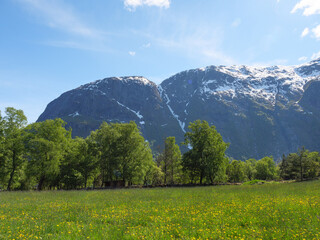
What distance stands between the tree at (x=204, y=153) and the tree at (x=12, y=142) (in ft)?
116

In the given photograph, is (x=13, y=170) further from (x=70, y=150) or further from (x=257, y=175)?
(x=257, y=175)

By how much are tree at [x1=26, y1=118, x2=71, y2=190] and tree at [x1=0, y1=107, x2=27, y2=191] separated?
176cm

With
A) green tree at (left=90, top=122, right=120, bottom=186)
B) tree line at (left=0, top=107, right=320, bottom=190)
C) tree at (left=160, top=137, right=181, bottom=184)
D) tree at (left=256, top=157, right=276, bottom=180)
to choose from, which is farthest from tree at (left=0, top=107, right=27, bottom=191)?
tree at (left=256, top=157, right=276, bottom=180)

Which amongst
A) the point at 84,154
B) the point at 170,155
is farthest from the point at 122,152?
the point at 170,155

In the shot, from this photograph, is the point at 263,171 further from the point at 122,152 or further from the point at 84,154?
the point at 84,154

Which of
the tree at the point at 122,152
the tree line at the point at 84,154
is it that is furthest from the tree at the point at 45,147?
the tree at the point at 122,152

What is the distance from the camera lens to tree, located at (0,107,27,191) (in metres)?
39.4

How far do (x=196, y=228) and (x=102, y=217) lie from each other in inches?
226

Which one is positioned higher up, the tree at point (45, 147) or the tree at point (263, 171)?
the tree at point (45, 147)

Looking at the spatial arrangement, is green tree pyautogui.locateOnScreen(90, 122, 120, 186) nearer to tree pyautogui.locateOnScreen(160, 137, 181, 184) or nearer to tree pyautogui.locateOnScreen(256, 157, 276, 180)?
tree pyautogui.locateOnScreen(160, 137, 181, 184)

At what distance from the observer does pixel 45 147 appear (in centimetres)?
4025

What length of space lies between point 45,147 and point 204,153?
3457 centimetres

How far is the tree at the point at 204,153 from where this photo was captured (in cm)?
4756

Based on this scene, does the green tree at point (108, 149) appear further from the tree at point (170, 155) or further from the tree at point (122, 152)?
the tree at point (170, 155)
